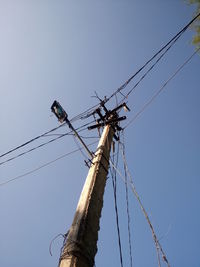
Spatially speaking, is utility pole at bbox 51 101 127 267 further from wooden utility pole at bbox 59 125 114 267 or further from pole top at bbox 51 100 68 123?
pole top at bbox 51 100 68 123

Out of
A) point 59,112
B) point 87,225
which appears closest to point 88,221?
point 87,225

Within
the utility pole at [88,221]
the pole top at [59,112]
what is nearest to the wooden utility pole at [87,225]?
the utility pole at [88,221]

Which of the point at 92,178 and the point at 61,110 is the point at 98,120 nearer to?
the point at 61,110

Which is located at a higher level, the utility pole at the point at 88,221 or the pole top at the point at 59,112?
the pole top at the point at 59,112

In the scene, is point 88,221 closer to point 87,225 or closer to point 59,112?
point 87,225

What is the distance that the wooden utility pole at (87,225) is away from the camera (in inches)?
105

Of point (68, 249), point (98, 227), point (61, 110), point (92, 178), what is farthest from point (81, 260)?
point (61, 110)

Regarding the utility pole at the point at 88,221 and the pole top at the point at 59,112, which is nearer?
the utility pole at the point at 88,221

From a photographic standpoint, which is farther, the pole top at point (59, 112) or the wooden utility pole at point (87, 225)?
the pole top at point (59, 112)

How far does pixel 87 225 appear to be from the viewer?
10.0ft

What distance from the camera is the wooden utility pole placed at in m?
2.68

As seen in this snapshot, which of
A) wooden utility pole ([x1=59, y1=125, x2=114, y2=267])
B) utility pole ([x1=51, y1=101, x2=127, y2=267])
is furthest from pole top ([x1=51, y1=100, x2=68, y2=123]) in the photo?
wooden utility pole ([x1=59, y1=125, x2=114, y2=267])

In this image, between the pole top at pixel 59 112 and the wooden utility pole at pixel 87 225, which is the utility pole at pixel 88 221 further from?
the pole top at pixel 59 112

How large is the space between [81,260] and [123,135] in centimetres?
487
